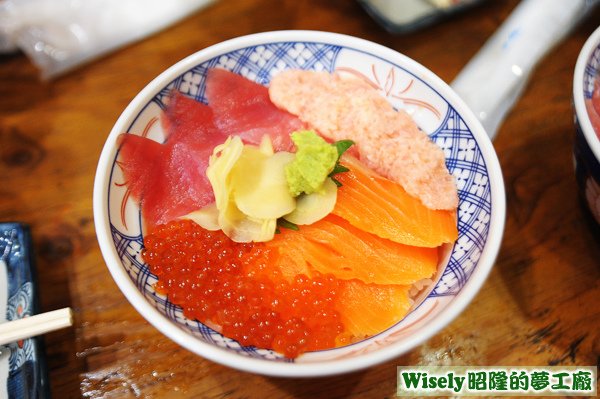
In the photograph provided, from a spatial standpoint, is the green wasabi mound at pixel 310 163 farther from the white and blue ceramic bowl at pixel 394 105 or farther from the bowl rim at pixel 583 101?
the bowl rim at pixel 583 101

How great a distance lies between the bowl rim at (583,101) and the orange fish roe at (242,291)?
631mm

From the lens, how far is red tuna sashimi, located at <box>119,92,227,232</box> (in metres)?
1.10

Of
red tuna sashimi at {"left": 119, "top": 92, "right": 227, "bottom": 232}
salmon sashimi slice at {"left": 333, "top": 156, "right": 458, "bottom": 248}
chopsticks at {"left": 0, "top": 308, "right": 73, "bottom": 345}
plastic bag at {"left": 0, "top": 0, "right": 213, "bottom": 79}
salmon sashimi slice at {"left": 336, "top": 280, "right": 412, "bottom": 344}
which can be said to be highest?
plastic bag at {"left": 0, "top": 0, "right": 213, "bottom": 79}

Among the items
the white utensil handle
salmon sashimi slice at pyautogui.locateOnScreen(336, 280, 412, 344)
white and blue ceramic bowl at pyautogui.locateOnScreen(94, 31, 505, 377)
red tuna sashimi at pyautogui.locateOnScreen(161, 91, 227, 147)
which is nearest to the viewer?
white and blue ceramic bowl at pyautogui.locateOnScreen(94, 31, 505, 377)

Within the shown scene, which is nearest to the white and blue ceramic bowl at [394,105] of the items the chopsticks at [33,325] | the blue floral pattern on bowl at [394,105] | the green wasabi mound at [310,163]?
the blue floral pattern on bowl at [394,105]

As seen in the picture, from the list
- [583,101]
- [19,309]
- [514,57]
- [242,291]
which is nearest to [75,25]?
[19,309]

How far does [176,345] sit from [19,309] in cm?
37

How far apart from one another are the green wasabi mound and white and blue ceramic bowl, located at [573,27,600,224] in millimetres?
556

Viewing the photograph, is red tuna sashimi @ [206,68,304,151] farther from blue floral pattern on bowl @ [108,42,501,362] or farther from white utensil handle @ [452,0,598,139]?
white utensil handle @ [452,0,598,139]

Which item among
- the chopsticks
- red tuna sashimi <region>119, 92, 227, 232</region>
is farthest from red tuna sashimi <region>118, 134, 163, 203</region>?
the chopsticks

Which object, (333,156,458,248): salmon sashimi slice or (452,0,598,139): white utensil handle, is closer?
(333,156,458,248): salmon sashimi slice

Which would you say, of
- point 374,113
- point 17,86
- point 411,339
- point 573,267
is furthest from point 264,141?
point 17,86

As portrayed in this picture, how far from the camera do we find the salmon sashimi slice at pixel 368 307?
0.96 meters

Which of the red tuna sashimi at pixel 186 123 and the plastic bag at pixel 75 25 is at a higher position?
the plastic bag at pixel 75 25
